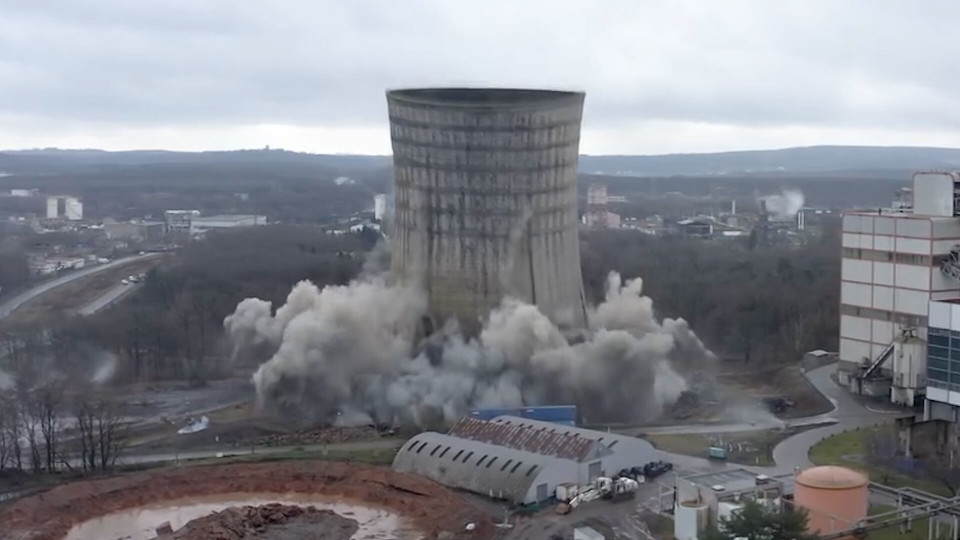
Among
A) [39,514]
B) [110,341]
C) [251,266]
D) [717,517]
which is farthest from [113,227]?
[717,517]

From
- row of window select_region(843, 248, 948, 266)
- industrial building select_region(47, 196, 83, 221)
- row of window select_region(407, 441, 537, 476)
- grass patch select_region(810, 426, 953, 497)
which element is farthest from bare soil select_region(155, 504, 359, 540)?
industrial building select_region(47, 196, 83, 221)

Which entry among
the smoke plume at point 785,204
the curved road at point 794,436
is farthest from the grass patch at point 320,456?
the smoke plume at point 785,204

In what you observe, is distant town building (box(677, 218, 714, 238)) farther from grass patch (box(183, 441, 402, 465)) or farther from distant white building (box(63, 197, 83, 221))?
grass patch (box(183, 441, 402, 465))

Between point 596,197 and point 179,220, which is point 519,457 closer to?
point 179,220

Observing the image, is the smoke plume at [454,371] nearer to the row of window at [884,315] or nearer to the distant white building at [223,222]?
the row of window at [884,315]

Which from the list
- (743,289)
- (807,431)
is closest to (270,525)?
(807,431)
